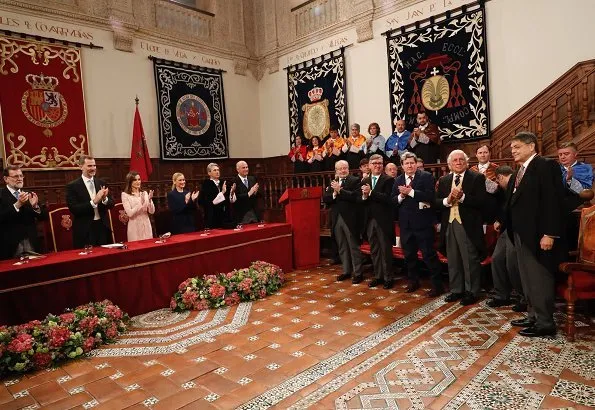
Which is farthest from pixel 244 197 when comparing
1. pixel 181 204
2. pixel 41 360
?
pixel 41 360

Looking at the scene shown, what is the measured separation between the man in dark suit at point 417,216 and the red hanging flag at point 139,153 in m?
5.59

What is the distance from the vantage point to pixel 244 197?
5867mm

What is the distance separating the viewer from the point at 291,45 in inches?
394

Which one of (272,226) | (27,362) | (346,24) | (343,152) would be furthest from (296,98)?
(27,362)

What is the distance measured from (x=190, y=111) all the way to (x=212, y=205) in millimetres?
4472

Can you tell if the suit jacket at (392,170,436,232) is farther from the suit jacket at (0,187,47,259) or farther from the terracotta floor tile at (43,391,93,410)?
the suit jacket at (0,187,47,259)

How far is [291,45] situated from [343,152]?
12.6 feet

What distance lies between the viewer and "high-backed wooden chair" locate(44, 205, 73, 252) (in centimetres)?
502

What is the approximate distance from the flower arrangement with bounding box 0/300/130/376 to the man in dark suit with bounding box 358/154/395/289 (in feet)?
9.60

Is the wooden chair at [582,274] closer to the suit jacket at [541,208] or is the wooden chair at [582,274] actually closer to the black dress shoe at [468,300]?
the suit jacket at [541,208]

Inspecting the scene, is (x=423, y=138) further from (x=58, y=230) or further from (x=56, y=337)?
(x=56, y=337)

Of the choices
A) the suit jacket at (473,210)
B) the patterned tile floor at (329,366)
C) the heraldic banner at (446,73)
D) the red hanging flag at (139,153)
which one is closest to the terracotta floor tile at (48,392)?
the patterned tile floor at (329,366)

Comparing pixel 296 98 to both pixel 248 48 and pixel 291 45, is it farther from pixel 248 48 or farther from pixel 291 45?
pixel 248 48

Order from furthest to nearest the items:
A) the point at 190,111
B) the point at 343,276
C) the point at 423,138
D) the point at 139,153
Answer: the point at 190,111 < the point at 139,153 < the point at 423,138 < the point at 343,276
